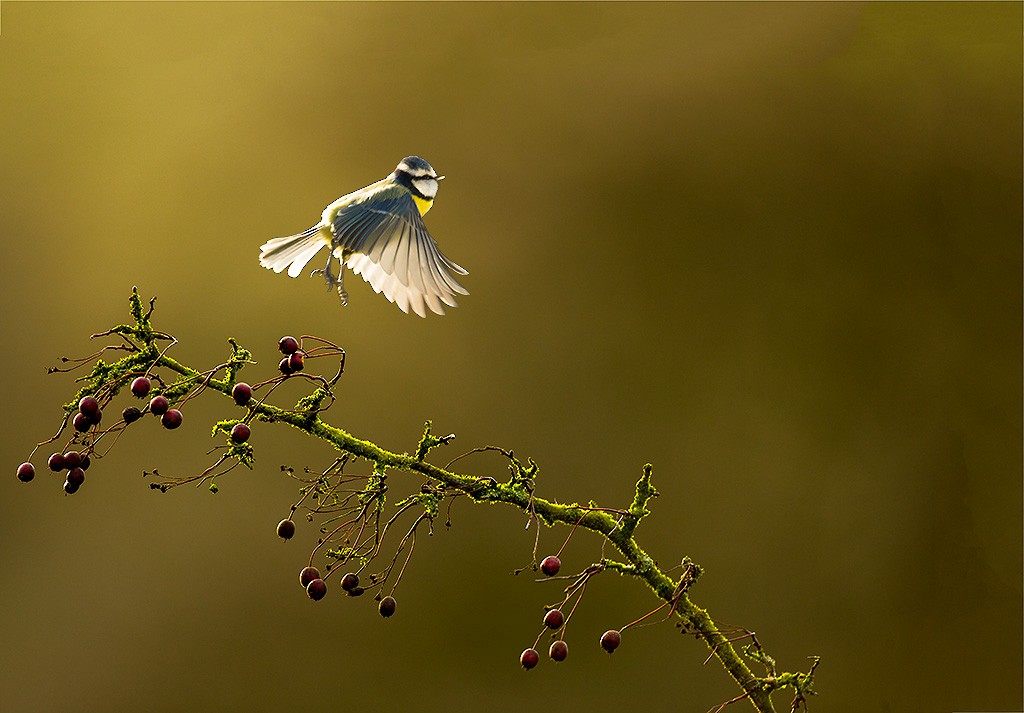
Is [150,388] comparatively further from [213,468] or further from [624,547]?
[624,547]

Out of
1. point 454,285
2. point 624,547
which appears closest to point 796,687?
point 624,547

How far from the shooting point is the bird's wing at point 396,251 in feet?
4.08

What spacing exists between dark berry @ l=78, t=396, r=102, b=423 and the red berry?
0.29 ft

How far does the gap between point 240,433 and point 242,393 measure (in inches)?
1.9

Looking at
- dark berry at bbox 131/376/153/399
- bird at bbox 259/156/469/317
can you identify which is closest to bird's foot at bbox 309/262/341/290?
bird at bbox 259/156/469/317

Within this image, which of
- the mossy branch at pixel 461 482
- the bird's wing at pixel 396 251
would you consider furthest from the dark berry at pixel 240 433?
the bird's wing at pixel 396 251

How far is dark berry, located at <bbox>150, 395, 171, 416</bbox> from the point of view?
954 millimetres

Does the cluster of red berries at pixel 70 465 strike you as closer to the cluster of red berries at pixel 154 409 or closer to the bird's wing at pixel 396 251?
the cluster of red berries at pixel 154 409

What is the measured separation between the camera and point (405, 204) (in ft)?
4.80

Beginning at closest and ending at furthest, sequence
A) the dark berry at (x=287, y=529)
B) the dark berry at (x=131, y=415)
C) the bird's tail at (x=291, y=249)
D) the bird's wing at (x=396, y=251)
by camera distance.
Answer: the dark berry at (x=131, y=415) < the dark berry at (x=287, y=529) < the bird's wing at (x=396, y=251) < the bird's tail at (x=291, y=249)

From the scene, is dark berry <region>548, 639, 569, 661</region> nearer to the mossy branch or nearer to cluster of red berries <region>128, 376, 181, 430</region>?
the mossy branch

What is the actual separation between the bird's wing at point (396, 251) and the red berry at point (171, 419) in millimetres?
371

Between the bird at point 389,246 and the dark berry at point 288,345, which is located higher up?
the bird at point 389,246

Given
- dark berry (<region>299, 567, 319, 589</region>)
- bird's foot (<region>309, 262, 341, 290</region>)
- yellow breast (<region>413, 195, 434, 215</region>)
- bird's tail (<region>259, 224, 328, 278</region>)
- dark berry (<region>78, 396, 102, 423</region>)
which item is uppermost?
yellow breast (<region>413, 195, 434, 215</region>)
